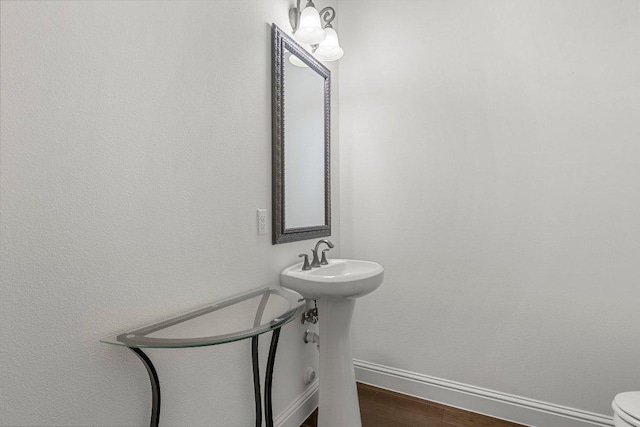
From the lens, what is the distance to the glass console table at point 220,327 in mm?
829

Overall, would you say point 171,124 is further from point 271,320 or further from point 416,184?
point 416,184

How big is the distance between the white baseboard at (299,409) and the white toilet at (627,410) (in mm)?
1288

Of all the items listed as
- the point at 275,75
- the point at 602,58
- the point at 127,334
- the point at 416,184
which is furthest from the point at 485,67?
the point at 127,334

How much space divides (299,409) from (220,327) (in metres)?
1.04

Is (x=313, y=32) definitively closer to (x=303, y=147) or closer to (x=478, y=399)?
(x=303, y=147)

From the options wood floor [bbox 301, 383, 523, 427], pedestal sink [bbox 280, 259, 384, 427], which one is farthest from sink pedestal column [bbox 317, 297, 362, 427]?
wood floor [bbox 301, 383, 523, 427]

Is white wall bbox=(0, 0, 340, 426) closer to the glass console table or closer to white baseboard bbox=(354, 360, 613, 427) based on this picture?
the glass console table

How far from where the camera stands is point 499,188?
1.79 metres

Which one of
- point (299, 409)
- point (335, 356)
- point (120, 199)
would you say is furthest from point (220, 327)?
point (299, 409)

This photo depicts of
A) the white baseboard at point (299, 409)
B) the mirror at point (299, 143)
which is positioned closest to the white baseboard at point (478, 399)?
the white baseboard at point (299, 409)

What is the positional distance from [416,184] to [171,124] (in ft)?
4.56

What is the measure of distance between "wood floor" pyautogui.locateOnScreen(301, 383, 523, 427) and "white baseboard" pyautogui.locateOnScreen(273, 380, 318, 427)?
0.13 ft

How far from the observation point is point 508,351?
178 cm

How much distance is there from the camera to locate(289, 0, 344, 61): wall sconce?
1584 millimetres
